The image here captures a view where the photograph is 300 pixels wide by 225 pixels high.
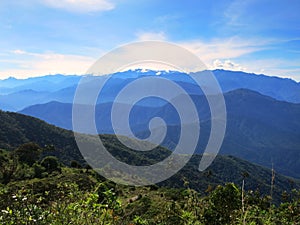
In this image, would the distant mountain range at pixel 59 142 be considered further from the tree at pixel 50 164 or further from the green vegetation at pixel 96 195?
the tree at pixel 50 164

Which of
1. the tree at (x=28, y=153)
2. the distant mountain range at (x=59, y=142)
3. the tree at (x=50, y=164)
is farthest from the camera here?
the distant mountain range at (x=59, y=142)

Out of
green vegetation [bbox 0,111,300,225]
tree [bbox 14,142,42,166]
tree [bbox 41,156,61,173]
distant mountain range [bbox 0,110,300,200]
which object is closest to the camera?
green vegetation [bbox 0,111,300,225]

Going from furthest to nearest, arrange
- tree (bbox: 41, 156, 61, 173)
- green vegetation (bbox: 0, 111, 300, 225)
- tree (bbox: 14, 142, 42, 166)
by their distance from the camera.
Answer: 1. tree (bbox: 14, 142, 42, 166)
2. tree (bbox: 41, 156, 61, 173)
3. green vegetation (bbox: 0, 111, 300, 225)

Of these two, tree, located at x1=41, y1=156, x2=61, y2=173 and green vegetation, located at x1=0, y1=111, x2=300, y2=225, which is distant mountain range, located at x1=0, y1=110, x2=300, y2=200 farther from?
tree, located at x1=41, y1=156, x2=61, y2=173

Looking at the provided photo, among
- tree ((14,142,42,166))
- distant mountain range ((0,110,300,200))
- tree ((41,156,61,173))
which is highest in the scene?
tree ((14,142,42,166))

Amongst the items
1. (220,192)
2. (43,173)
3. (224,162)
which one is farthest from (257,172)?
(220,192)

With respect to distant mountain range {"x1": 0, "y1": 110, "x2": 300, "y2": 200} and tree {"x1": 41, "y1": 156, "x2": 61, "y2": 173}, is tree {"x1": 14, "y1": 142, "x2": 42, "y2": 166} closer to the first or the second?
tree {"x1": 41, "y1": 156, "x2": 61, "y2": 173}

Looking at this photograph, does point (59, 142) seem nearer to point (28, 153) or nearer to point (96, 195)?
point (28, 153)

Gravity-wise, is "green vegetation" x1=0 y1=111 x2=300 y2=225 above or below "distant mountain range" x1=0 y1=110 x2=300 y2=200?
above

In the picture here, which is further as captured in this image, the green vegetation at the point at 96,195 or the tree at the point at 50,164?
the tree at the point at 50,164

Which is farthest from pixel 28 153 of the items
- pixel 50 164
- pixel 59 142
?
pixel 59 142

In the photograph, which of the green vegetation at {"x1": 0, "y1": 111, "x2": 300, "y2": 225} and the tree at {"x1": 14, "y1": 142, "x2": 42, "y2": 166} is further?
the tree at {"x1": 14, "y1": 142, "x2": 42, "y2": 166}

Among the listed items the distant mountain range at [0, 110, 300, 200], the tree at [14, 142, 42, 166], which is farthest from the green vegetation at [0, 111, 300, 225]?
the distant mountain range at [0, 110, 300, 200]

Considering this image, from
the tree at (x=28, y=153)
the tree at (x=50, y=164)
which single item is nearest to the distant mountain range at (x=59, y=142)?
the tree at (x=28, y=153)
